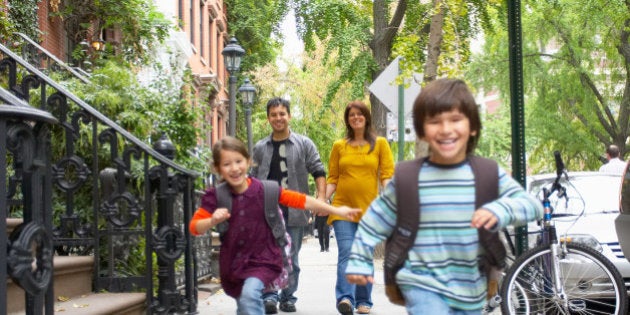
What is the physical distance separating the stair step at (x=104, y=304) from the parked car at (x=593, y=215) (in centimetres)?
372

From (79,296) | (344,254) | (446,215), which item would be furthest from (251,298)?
(344,254)

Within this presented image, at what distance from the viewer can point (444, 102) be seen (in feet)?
12.6

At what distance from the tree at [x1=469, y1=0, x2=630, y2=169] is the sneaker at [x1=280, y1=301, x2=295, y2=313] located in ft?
75.0

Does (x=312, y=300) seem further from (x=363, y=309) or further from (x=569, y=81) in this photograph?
(x=569, y=81)

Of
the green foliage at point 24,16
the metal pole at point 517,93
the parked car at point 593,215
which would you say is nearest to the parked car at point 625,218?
the parked car at point 593,215

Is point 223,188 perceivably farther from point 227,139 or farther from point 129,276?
point 129,276

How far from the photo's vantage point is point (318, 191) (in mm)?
8383

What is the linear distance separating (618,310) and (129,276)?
12.0 ft

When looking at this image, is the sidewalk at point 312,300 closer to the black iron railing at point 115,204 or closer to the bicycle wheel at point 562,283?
the black iron railing at point 115,204

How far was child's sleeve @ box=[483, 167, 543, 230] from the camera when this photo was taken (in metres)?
3.77

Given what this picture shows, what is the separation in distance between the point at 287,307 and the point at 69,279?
2.44m

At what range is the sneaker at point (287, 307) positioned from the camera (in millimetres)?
8734

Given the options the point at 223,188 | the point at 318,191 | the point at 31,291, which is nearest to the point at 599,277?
the point at 318,191

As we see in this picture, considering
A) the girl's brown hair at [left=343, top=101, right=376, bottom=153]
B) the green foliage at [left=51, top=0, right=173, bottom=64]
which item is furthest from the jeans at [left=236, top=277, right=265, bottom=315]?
the green foliage at [left=51, top=0, right=173, bottom=64]
